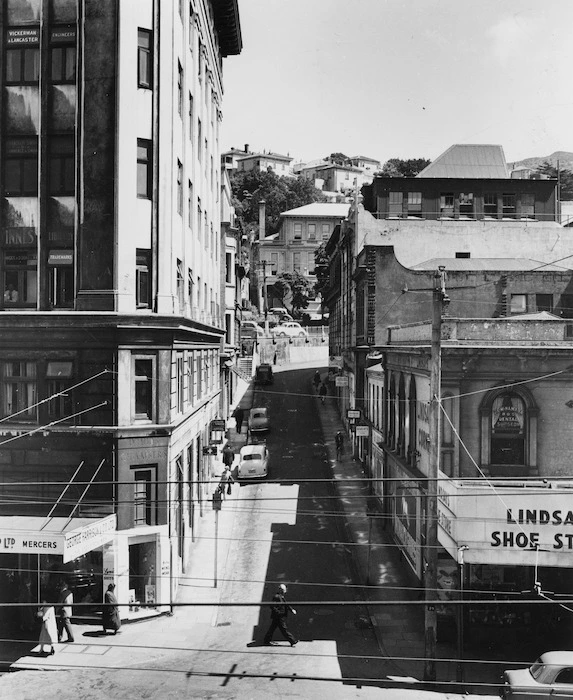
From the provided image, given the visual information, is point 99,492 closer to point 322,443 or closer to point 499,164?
point 322,443

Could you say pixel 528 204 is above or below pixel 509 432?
above

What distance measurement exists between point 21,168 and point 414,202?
31.4 metres

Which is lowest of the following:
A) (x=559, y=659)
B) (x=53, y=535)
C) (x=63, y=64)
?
(x=559, y=659)

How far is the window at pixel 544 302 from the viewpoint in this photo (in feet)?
99.2

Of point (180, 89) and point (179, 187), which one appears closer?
point (179, 187)

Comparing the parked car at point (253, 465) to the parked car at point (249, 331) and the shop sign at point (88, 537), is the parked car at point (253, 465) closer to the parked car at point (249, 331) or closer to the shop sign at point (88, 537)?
the shop sign at point (88, 537)

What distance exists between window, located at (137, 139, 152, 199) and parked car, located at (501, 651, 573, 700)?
697 inches

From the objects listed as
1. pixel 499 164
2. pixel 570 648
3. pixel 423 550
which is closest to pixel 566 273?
pixel 423 550

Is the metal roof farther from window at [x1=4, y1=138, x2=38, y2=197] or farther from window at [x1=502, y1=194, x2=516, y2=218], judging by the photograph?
window at [x1=4, y1=138, x2=38, y2=197]

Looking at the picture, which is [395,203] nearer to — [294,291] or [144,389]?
[144,389]

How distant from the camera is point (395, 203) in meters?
48.2

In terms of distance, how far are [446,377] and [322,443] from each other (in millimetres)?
27290

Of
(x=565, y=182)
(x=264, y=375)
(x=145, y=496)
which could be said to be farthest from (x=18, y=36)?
(x=565, y=182)

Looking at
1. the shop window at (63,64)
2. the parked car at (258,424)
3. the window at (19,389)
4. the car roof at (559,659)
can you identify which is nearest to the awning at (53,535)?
the window at (19,389)
